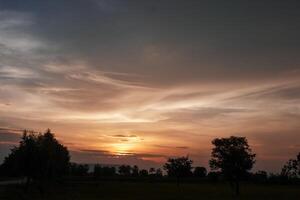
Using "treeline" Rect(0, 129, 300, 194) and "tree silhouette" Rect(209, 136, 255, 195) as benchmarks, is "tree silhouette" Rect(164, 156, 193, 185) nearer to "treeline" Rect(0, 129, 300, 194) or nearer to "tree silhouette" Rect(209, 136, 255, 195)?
"treeline" Rect(0, 129, 300, 194)

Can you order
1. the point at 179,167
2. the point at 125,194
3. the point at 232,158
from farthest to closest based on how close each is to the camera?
the point at 179,167 → the point at 232,158 → the point at 125,194

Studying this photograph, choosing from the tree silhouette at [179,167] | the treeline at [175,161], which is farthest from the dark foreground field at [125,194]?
the tree silhouette at [179,167]

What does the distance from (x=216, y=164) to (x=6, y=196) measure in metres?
64.0

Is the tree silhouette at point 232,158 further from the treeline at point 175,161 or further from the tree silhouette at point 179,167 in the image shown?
the tree silhouette at point 179,167

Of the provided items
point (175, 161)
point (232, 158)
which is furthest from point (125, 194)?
point (175, 161)

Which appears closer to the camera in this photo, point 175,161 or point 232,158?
point 232,158

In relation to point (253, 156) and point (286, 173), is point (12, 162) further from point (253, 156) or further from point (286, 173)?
point (286, 173)

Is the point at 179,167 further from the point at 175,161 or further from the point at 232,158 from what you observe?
the point at 232,158

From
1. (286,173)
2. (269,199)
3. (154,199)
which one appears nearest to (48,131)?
(154,199)

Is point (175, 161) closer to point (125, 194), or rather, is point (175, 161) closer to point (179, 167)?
point (179, 167)

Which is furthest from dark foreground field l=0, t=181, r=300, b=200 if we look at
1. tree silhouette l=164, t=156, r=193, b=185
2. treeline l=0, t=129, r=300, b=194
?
tree silhouette l=164, t=156, r=193, b=185

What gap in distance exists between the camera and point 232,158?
370ft

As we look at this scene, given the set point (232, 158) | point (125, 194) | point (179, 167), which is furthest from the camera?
point (179, 167)

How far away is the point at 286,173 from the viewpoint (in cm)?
17612
